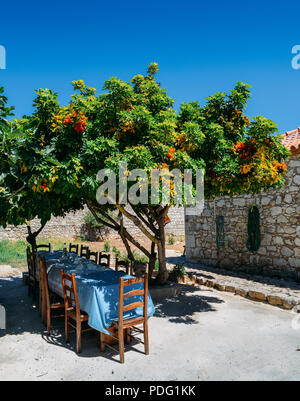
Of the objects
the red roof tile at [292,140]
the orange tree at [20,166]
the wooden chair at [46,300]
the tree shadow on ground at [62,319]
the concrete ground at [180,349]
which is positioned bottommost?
the tree shadow on ground at [62,319]

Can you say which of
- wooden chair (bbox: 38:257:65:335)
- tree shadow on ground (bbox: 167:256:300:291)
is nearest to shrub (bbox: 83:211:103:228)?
tree shadow on ground (bbox: 167:256:300:291)

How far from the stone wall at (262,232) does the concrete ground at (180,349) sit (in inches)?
94.6

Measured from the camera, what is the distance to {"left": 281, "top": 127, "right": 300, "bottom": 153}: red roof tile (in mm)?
7281

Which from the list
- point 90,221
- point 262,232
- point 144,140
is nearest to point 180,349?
point 144,140

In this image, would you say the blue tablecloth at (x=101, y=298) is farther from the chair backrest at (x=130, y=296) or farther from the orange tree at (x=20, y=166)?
the orange tree at (x=20, y=166)

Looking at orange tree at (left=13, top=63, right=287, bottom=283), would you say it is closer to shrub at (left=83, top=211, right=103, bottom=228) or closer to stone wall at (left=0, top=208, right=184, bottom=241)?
stone wall at (left=0, top=208, right=184, bottom=241)

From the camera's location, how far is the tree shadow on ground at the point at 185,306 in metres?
5.42

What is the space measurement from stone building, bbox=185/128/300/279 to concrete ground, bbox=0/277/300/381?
243cm

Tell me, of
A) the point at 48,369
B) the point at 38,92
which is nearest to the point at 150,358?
the point at 48,369

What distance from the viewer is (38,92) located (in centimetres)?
425

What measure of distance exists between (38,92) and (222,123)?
3077 mm

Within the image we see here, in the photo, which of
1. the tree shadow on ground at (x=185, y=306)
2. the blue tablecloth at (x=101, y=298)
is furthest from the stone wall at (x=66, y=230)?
the blue tablecloth at (x=101, y=298)

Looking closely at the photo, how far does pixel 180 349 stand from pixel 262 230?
540 centimetres

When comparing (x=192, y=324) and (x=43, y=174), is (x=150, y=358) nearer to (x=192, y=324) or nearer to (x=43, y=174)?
(x=192, y=324)
